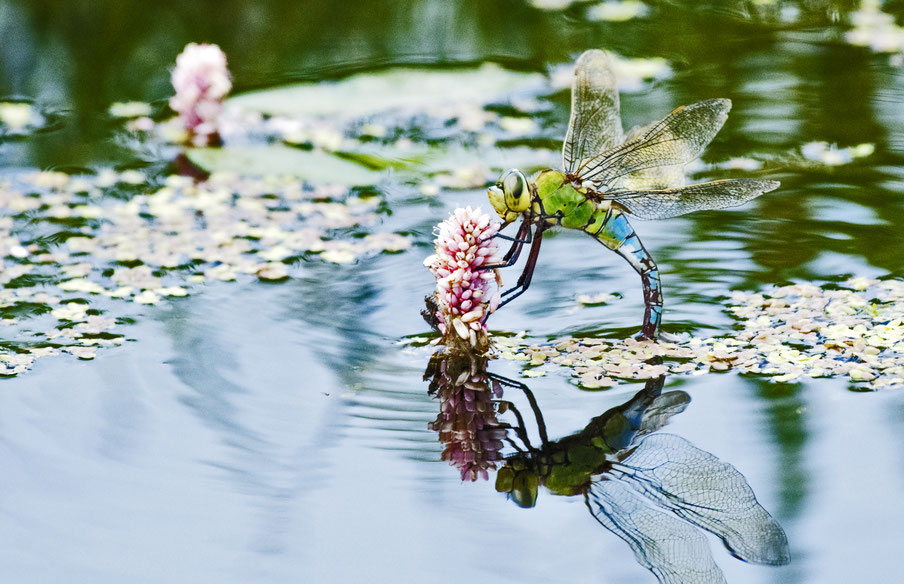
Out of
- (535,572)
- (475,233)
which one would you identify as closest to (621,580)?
(535,572)

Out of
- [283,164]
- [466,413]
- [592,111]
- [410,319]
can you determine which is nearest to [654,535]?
[466,413]

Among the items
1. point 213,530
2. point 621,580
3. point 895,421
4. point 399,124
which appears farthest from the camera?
point 399,124

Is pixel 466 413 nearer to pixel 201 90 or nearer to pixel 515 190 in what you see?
pixel 515 190

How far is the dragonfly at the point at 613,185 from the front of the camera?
239 cm

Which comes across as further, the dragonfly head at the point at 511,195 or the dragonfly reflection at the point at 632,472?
the dragonfly head at the point at 511,195

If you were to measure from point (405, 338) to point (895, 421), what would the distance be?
1.07 metres

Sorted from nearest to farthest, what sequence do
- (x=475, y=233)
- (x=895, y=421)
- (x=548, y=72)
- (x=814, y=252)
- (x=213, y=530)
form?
(x=213, y=530) → (x=895, y=421) → (x=475, y=233) → (x=814, y=252) → (x=548, y=72)

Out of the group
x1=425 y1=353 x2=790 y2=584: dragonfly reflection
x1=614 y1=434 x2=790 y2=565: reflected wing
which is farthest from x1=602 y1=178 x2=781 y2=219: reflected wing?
x1=614 y1=434 x2=790 y2=565: reflected wing

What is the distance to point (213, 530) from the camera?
1865mm

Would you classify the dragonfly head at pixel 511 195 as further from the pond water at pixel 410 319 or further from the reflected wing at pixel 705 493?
the reflected wing at pixel 705 493

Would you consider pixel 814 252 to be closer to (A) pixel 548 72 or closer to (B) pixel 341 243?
(B) pixel 341 243

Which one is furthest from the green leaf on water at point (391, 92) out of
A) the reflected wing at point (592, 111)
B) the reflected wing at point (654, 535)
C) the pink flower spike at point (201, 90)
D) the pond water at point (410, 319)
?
the reflected wing at point (654, 535)

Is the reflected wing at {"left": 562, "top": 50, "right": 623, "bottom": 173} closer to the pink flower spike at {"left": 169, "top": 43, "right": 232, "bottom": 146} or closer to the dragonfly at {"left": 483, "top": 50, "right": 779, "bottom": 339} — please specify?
the dragonfly at {"left": 483, "top": 50, "right": 779, "bottom": 339}

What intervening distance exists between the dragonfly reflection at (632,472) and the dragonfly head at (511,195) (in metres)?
0.35
